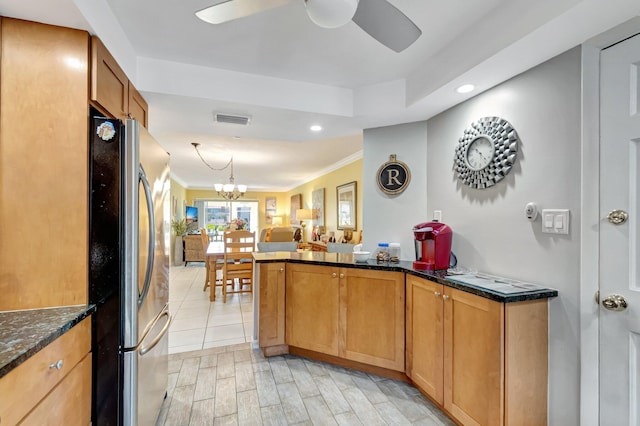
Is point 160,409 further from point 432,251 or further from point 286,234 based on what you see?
point 286,234

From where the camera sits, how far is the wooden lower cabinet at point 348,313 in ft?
7.29

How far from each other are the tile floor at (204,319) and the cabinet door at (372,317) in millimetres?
1243

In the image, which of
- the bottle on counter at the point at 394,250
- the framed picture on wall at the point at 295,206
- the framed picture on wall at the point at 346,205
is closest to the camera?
the bottle on counter at the point at 394,250

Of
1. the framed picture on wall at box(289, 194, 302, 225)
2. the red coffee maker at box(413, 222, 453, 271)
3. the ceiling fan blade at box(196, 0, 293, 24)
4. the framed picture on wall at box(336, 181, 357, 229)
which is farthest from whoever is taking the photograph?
the framed picture on wall at box(289, 194, 302, 225)

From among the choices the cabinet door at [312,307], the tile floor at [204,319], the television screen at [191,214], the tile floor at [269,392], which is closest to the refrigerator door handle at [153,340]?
the tile floor at [269,392]

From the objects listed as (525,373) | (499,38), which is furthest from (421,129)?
(525,373)

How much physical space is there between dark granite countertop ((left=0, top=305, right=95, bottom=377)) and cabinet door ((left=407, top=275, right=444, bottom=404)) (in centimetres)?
183

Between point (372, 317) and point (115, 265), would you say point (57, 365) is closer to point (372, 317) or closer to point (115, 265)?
point (115, 265)

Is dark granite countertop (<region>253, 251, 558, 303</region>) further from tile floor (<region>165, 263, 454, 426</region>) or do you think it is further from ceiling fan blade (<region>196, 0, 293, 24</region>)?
ceiling fan blade (<region>196, 0, 293, 24</region>)

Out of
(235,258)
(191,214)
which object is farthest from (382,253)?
(191,214)

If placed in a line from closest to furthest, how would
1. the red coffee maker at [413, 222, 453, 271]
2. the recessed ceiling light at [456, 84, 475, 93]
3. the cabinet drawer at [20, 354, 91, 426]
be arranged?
1. the cabinet drawer at [20, 354, 91, 426]
2. the recessed ceiling light at [456, 84, 475, 93]
3. the red coffee maker at [413, 222, 453, 271]

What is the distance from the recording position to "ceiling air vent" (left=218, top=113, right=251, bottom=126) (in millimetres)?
2451

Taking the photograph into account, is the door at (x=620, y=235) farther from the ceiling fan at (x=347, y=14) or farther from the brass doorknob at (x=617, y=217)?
the ceiling fan at (x=347, y=14)

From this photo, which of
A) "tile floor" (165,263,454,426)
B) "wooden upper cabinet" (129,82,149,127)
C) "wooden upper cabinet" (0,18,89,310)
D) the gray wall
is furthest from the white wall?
"wooden upper cabinet" (0,18,89,310)
